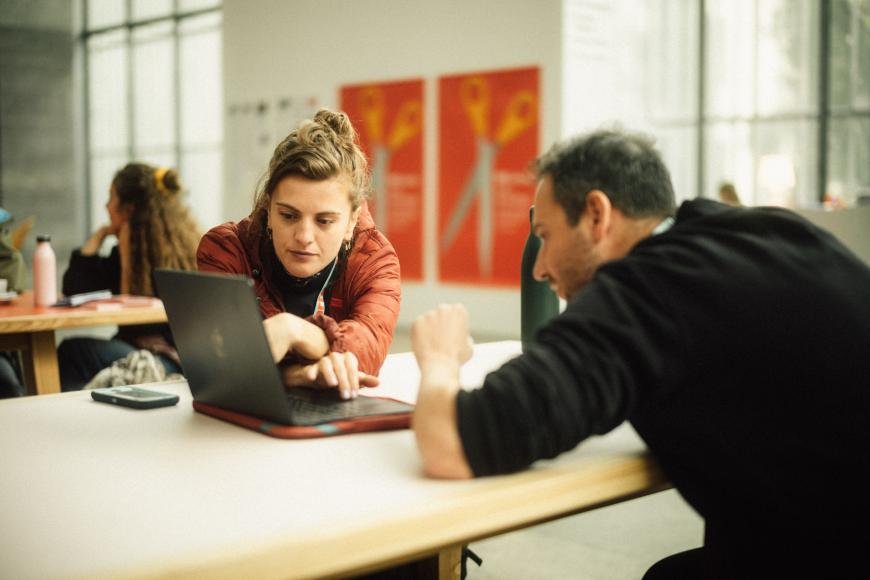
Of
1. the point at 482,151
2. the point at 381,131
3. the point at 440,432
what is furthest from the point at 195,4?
the point at 440,432

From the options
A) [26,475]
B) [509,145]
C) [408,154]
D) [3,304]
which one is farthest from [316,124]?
[408,154]

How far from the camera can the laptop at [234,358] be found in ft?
3.67

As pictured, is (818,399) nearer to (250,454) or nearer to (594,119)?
(250,454)

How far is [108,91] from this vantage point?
11617 mm

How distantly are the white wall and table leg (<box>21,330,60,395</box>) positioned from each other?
13.6 feet

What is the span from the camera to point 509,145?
7.00m

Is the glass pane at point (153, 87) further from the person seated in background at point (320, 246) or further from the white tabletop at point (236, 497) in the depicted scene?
the white tabletop at point (236, 497)

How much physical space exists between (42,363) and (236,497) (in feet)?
7.38

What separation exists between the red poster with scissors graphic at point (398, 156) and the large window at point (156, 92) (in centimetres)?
251

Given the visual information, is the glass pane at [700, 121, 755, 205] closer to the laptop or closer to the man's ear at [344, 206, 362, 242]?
the man's ear at [344, 206, 362, 242]

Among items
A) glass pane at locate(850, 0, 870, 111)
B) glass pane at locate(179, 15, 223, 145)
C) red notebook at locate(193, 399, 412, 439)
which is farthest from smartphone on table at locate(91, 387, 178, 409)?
glass pane at locate(179, 15, 223, 145)

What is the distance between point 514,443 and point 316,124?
1048 mm

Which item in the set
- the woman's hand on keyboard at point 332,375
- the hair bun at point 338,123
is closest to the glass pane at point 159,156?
the hair bun at point 338,123

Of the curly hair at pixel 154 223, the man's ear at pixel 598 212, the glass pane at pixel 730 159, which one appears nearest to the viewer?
the man's ear at pixel 598 212
